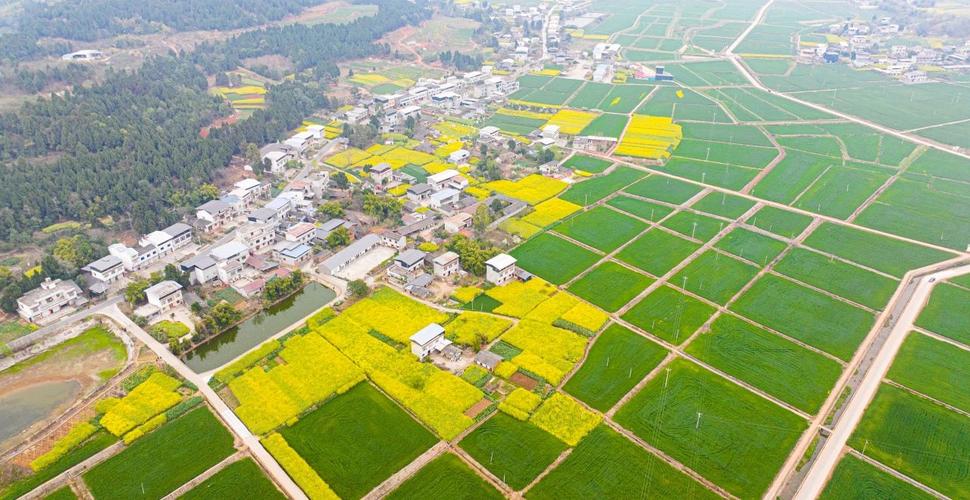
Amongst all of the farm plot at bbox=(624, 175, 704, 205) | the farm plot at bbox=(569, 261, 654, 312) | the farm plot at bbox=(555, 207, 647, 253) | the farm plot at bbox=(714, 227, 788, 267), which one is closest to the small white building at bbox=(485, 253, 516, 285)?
the farm plot at bbox=(569, 261, 654, 312)

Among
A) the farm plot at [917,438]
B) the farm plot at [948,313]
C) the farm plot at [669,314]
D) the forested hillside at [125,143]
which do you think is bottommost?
the farm plot at [948,313]

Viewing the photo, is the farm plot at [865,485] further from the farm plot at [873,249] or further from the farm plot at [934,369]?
the farm plot at [873,249]

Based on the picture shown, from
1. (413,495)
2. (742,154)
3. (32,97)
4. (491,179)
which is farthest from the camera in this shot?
(32,97)

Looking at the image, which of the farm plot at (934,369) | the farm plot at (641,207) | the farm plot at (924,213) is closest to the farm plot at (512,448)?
the farm plot at (934,369)

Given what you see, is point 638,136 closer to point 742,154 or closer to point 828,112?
point 742,154

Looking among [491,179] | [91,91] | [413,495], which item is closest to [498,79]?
[491,179]

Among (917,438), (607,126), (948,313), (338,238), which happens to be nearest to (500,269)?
(338,238)

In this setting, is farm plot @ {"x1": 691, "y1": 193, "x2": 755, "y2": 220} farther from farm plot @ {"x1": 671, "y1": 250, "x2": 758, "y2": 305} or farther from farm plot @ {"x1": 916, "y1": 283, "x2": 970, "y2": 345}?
farm plot @ {"x1": 916, "y1": 283, "x2": 970, "y2": 345}
